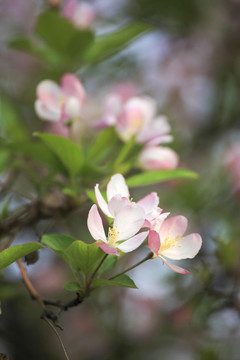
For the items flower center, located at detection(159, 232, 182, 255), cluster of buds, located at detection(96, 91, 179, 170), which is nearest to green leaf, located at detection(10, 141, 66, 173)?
cluster of buds, located at detection(96, 91, 179, 170)

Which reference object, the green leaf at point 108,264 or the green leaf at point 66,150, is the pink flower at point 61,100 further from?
the green leaf at point 108,264

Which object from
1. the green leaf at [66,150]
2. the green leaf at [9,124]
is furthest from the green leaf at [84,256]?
the green leaf at [9,124]

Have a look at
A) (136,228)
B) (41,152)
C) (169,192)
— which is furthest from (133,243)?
(169,192)

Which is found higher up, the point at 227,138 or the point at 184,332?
the point at 227,138

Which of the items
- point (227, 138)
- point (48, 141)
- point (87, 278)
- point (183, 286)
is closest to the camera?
point (87, 278)

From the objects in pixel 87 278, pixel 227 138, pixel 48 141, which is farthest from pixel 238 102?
pixel 87 278

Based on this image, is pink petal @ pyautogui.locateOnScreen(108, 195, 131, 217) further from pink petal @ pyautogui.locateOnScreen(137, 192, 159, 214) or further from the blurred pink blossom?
the blurred pink blossom

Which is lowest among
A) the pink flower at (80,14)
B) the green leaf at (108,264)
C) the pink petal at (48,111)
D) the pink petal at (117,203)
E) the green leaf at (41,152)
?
the green leaf at (108,264)

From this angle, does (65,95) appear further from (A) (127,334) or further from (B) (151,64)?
(B) (151,64)
